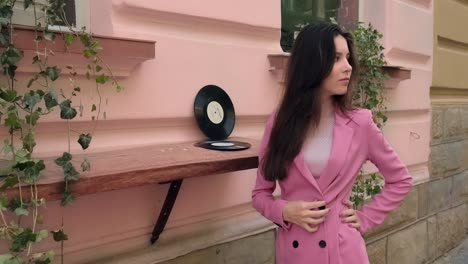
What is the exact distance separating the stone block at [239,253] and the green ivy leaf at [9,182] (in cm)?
102

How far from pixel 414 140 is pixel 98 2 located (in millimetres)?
3031

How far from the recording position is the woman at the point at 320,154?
189 centimetres

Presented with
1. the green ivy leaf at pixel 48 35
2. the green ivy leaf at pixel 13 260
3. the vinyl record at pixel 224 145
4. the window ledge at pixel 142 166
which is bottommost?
the green ivy leaf at pixel 13 260

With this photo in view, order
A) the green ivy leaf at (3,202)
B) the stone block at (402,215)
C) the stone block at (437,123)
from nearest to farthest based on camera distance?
the green ivy leaf at (3,202) < the stone block at (402,215) < the stone block at (437,123)

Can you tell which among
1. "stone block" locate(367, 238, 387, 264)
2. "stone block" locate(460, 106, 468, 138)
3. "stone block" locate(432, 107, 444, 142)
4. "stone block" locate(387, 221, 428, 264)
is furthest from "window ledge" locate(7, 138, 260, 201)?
"stone block" locate(460, 106, 468, 138)

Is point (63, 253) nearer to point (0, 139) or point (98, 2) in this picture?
point (0, 139)

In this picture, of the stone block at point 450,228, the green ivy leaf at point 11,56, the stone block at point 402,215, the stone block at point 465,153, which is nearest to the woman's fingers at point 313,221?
the green ivy leaf at point 11,56

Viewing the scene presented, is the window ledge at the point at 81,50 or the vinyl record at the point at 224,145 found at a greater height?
the window ledge at the point at 81,50

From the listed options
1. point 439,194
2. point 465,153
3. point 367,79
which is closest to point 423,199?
point 439,194

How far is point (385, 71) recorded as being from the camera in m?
3.51

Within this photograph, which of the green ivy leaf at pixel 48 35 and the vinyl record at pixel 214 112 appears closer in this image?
the green ivy leaf at pixel 48 35

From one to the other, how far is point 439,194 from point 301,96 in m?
3.25

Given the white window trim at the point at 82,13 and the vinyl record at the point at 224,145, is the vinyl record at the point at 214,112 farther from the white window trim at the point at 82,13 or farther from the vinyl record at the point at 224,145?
the white window trim at the point at 82,13

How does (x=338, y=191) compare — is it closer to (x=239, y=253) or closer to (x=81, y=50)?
(x=239, y=253)
